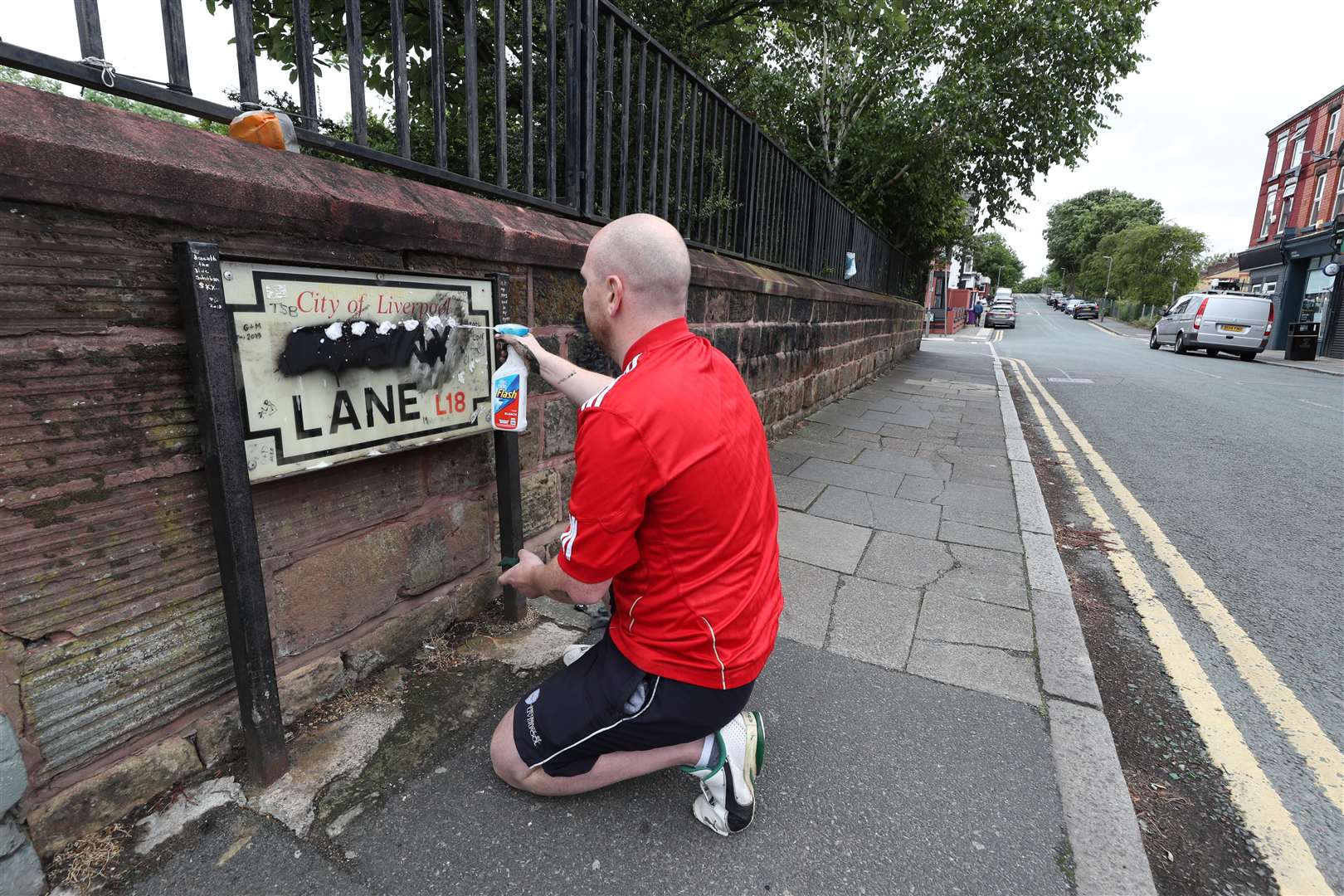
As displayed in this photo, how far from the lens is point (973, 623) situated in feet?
9.36

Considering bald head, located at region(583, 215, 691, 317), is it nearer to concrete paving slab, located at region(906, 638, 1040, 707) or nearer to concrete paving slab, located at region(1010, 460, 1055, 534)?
concrete paving slab, located at region(906, 638, 1040, 707)

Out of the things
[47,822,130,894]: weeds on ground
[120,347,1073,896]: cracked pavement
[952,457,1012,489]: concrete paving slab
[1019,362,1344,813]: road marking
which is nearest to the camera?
[47,822,130,894]: weeds on ground

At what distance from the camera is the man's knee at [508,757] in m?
1.68

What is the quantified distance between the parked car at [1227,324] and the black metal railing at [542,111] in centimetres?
1880

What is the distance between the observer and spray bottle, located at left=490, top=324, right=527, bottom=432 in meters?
2.15

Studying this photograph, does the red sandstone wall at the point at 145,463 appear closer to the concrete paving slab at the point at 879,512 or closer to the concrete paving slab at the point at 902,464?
the concrete paving slab at the point at 879,512

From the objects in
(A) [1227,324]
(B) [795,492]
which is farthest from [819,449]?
(A) [1227,324]

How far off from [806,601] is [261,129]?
2.75 metres

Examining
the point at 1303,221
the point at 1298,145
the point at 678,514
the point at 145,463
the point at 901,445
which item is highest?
the point at 1298,145

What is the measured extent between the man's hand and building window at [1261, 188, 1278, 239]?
4922 cm

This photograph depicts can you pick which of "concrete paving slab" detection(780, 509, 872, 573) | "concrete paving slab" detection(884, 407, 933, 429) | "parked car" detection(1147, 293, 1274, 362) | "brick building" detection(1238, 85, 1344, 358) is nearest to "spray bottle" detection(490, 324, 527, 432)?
"concrete paving slab" detection(780, 509, 872, 573)

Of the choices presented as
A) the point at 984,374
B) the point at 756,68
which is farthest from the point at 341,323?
the point at 984,374

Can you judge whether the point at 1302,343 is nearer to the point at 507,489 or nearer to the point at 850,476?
the point at 850,476

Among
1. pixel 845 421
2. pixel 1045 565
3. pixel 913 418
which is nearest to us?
pixel 1045 565
